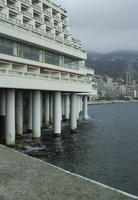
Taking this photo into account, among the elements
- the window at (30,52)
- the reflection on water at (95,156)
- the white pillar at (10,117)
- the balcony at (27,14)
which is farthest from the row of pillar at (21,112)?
the balcony at (27,14)

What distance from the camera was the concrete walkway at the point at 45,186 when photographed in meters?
13.2

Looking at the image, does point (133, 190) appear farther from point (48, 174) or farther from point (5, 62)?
point (5, 62)

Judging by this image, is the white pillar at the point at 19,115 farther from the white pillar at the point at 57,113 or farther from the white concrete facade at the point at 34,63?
the white pillar at the point at 57,113

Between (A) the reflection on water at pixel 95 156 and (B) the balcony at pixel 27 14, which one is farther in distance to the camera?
(B) the balcony at pixel 27 14

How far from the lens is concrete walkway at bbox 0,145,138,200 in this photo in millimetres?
13211

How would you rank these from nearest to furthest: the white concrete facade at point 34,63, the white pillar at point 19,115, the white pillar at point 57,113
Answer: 1. the white concrete facade at point 34,63
2. the white pillar at point 57,113
3. the white pillar at point 19,115

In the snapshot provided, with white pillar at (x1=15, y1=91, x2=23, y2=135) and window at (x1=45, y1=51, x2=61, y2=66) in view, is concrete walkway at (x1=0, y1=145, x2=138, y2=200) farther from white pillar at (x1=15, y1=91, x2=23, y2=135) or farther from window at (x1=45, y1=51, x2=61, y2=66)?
window at (x1=45, y1=51, x2=61, y2=66)

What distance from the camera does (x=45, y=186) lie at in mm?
14602

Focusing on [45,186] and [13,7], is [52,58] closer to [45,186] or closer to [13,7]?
[13,7]

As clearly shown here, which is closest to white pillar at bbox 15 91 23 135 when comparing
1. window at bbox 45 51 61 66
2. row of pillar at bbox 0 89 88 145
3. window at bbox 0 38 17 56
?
row of pillar at bbox 0 89 88 145

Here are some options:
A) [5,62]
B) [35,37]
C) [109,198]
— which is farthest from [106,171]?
[35,37]

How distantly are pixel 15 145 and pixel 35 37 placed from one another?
17260mm

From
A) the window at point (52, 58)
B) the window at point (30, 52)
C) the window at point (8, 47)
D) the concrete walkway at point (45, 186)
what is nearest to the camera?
the concrete walkway at point (45, 186)

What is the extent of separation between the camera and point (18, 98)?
150ft
